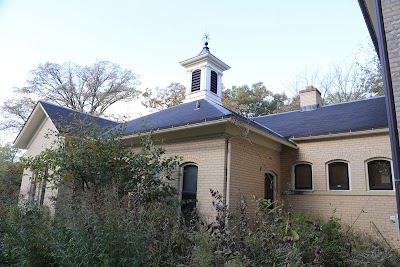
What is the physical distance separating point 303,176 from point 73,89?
25889 millimetres

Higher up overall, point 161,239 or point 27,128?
point 27,128

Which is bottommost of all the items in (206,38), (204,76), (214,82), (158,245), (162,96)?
(158,245)

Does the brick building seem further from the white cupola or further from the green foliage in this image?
the green foliage

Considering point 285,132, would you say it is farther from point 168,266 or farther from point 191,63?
point 168,266

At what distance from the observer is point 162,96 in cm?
2983

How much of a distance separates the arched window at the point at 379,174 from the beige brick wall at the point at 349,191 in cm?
23

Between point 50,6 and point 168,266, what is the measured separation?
6.22 m

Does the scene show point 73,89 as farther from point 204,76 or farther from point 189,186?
point 189,186

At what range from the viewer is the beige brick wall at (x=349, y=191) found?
29.0ft

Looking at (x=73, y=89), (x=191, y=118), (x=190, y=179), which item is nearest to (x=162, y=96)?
(x=73, y=89)

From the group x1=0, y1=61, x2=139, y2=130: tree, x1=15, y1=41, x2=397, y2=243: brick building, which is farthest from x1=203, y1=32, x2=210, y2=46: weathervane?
x1=0, y1=61, x2=139, y2=130: tree

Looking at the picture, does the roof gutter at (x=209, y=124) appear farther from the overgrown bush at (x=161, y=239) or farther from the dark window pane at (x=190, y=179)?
the overgrown bush at (x=161, y=239)

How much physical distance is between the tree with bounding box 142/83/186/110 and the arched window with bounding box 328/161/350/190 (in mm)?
20053

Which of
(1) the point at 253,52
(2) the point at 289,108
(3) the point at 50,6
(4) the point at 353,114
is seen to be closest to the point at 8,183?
(3) the point at 50,6
